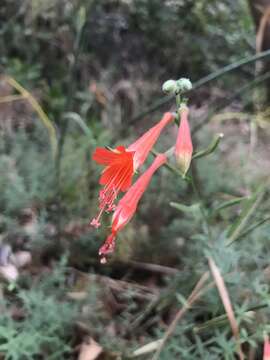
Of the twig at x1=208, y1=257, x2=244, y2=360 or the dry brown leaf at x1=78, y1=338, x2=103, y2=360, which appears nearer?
the twig at x1=208, y1=257, x2=244, y2=360

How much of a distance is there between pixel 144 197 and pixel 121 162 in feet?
3.38

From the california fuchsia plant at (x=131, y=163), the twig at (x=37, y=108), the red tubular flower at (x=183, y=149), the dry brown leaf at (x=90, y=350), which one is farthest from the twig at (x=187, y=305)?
the twig at (x=37, y=108)

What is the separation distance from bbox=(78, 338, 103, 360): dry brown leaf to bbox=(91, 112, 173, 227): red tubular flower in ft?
1.80

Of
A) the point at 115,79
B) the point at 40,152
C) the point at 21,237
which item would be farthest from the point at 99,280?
the point at 115,79

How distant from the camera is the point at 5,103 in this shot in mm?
2615

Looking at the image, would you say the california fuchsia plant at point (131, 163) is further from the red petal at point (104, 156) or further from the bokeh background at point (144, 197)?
the bokeh background at point (144, 197)

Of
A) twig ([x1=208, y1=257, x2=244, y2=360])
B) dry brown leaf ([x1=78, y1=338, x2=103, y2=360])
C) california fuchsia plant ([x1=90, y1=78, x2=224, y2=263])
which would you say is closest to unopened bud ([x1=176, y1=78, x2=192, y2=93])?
california fuchsia plant ([x1=90, y1=78, x2=224, y2=263])

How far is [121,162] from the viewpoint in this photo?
1.16 meters

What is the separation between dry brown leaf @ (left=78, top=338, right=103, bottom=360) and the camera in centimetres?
164

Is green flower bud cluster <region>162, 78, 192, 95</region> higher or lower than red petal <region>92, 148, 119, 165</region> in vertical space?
higher

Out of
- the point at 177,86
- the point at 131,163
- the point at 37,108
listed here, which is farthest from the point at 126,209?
the point at 37,108

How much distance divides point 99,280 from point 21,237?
30cm

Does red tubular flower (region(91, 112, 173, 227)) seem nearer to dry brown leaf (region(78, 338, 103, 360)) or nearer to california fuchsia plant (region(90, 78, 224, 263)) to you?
california fuchsia plant (region(90, 78, 224, 263))

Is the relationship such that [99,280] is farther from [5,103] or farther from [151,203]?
[5,103]
